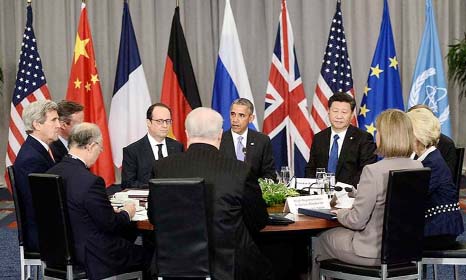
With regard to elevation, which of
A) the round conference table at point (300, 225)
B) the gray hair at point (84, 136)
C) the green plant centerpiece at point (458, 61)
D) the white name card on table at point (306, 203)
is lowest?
the round conference table at point (300, 225)

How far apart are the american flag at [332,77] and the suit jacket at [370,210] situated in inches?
166

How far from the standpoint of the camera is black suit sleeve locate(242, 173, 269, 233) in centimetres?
380

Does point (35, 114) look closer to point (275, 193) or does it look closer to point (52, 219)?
point (52, 219)

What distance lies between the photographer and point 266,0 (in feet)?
37.1

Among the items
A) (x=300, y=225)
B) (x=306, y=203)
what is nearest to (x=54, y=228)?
(x=300, y=225)

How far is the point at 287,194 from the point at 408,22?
23.1 feet

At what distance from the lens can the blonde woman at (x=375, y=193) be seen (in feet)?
13.5

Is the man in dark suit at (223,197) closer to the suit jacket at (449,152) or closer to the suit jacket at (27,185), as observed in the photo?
the suit jacket at (27,185)

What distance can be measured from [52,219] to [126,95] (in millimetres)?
4766

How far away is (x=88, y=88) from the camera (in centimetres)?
884

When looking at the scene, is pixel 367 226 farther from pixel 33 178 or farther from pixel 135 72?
pixel 135 72

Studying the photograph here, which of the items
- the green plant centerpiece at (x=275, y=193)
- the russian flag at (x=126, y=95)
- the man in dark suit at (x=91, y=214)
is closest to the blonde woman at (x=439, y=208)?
the green plant centerpiece at (x=275, y=193)

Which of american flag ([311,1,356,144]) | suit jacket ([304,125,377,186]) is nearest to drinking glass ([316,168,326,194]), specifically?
suit jacket ([304,125,377,186])

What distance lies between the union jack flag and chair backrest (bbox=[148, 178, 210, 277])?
4515 mm
